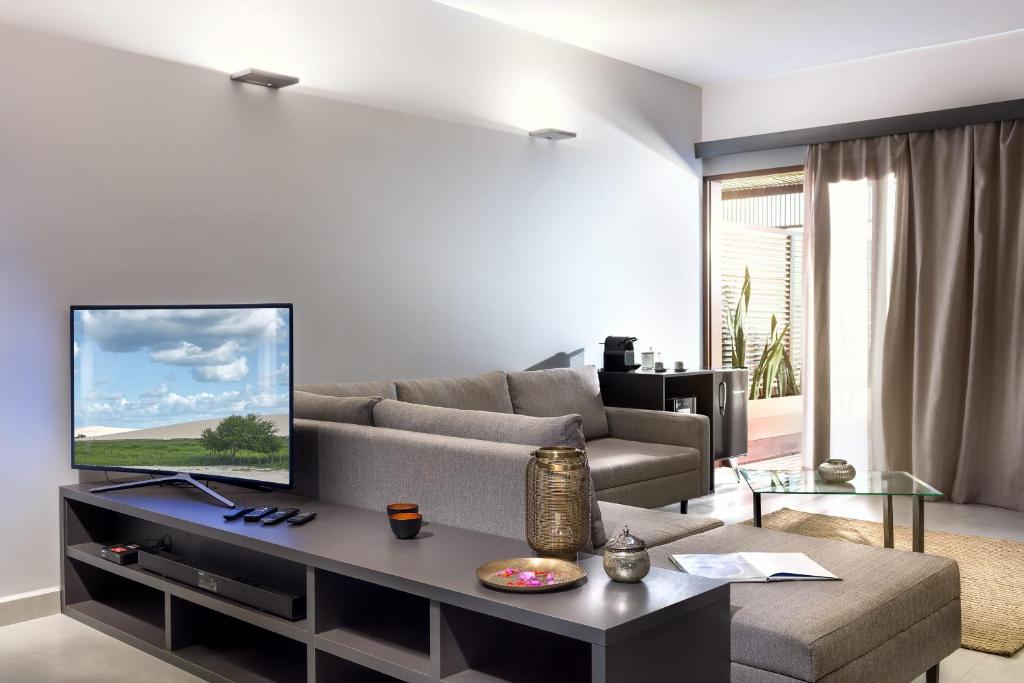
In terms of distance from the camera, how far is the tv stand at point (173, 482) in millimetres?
3020

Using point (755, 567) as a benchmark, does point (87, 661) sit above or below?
below

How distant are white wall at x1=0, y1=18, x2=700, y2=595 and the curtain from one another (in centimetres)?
105

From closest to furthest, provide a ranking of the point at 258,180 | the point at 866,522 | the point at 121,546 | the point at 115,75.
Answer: the point at 121,546, the point at 115,75, the point at 258,180, the point at 866,522

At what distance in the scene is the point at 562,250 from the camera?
18.3 feet

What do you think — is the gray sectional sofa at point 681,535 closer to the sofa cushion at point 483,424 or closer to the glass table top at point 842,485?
the sofa cushion at point 483,424

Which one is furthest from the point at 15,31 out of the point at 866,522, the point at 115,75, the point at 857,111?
the point at 857,111

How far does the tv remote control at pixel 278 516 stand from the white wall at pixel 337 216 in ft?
4.05

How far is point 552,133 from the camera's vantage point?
5.23 m

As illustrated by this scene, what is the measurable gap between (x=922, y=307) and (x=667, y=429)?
1.89m

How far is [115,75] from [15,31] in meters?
0.38

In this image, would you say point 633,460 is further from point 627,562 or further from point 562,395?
point 627,562

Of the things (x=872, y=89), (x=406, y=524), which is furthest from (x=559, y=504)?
(x=872, y=89)

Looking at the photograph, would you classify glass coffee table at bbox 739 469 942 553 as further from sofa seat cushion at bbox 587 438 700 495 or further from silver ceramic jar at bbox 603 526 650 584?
silver ceramic jar at bbox 603 526 650 584

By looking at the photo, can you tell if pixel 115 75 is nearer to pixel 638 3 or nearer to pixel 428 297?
pixel 428 297
